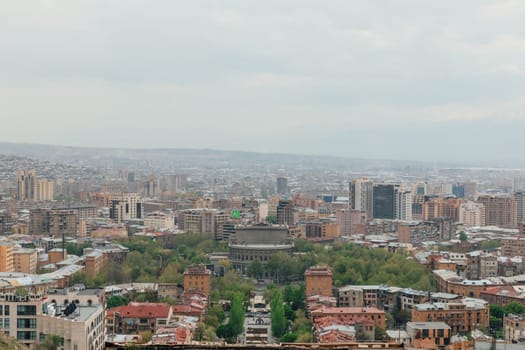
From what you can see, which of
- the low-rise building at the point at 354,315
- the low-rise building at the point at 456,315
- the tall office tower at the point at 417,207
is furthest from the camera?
the tall office tower at the point at 417,207

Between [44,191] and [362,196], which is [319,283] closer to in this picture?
[362,196]

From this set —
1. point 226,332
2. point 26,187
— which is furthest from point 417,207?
point 226,332

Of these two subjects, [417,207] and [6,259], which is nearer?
[6,259]

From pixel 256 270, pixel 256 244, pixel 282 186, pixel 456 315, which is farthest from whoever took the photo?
pixel 282 186

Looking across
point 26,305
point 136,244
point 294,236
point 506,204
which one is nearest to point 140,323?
point 26,305

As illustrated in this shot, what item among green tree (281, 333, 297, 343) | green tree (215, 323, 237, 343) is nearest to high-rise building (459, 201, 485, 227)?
green tree (215, 323, 237, 343)

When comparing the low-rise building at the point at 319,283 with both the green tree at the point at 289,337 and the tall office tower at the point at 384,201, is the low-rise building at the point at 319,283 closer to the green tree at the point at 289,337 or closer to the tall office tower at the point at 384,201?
the green tree at the point at 289,337

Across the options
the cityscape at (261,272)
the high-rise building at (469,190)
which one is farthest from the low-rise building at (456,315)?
the high-rise building at (469,190)
